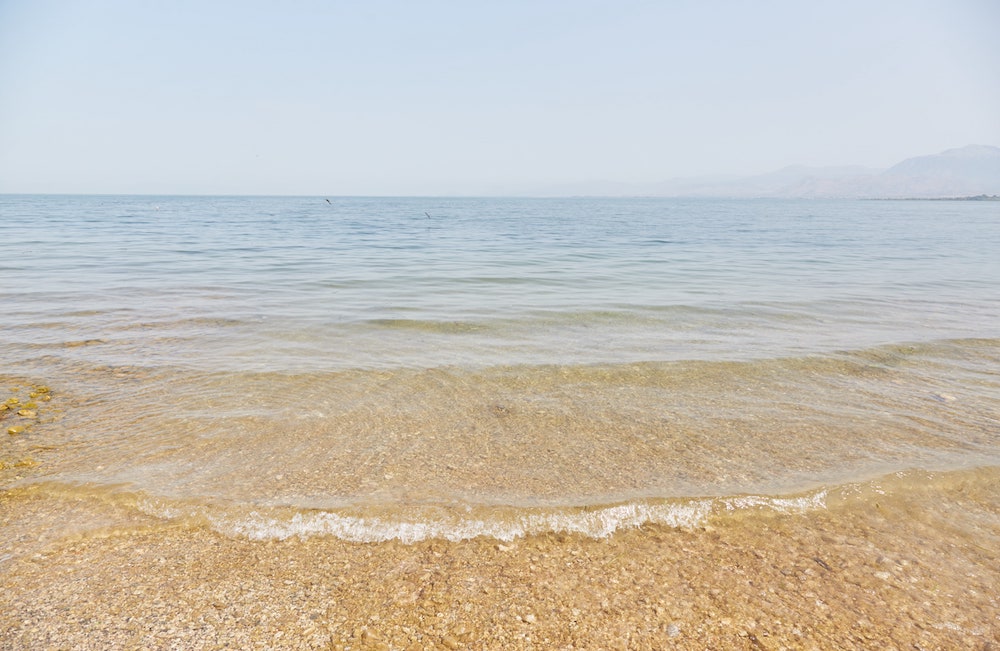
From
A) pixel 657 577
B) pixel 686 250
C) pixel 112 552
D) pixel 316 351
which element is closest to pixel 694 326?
pixel 316 351

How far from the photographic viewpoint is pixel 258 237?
31094 millimetres

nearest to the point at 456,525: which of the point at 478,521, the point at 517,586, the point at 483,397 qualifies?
the point at 478,521

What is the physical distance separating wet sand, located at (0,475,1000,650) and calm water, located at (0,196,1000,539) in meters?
0.28

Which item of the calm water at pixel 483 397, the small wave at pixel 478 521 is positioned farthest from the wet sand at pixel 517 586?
the calm water at pixel 483 397

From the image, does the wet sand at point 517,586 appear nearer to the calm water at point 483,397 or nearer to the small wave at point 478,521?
the small wave at point 478,521

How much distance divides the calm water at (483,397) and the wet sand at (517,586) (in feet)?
0.93

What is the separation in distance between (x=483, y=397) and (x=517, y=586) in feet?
10.5

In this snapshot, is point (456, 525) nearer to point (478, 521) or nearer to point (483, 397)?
point (478, 521)

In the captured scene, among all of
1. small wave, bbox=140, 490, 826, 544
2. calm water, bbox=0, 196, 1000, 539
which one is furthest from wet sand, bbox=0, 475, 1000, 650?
calm water, bbox=0, 196, 1000, 539

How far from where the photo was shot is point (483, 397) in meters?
6.19

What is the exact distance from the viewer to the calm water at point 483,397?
13.3ft

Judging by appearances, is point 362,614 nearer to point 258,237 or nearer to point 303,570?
point 303,570

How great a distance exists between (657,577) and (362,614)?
1.73m

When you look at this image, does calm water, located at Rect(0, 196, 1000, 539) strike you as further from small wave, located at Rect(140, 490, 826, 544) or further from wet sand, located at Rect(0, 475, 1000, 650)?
wet sand, located at Rect(0, 475, 1000, 650)
